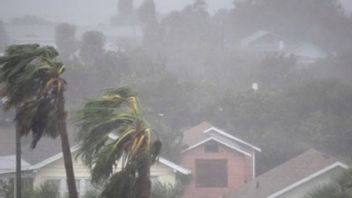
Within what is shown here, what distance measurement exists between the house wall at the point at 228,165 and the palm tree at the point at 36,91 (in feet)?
69.1

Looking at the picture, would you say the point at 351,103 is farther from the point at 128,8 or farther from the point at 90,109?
the point at 128,8

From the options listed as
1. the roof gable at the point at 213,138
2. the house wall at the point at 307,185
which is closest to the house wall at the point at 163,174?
the house wall at the point at 307,185

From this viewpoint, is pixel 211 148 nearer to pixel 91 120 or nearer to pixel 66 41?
pixel 91 120

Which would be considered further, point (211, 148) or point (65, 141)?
point (211, 148)

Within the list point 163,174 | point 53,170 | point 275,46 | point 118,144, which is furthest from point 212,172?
point 275,46

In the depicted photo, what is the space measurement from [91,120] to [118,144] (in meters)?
0.61

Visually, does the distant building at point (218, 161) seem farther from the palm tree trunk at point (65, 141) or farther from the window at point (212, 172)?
the palm tree trunk at point (65, 141)

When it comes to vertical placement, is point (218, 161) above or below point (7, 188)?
below

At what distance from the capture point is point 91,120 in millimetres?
9117

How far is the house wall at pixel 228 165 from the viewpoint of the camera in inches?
1199

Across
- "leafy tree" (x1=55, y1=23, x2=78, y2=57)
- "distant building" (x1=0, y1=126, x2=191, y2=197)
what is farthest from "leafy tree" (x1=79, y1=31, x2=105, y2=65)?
"distant building" (x1=0, y1=126, x2=191, y2=197)

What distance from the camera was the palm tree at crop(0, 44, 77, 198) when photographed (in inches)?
361

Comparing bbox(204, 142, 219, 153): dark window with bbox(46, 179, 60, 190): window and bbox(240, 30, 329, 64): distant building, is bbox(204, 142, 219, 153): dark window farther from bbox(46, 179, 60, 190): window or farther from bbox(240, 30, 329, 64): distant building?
bbox(240, 30, 329, 64): distant building

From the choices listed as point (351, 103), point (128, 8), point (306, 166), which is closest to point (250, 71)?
point (351, 103)
